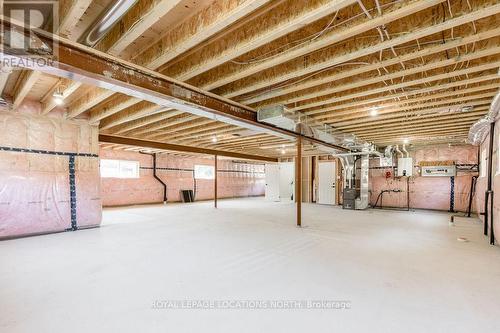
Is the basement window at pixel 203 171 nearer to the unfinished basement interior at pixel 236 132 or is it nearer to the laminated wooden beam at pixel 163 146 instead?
the laminated wooden beam at pixel 163 146

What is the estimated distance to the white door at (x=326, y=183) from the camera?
393 inches

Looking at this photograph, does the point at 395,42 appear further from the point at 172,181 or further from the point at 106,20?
the point at 172,181

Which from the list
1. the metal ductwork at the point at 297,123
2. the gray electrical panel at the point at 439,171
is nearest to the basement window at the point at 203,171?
the metal ductwork at the point at 297,123

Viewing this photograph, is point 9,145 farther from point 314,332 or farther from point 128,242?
point 314,332

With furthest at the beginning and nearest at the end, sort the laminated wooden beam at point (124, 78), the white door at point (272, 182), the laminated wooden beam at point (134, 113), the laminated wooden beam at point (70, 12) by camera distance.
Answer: the white door at point (272, 182), the laminated wooden beam at point (134, 113), the laminated wooden beam at point (124, 78), the laminated wooden beam at point (70, 12)

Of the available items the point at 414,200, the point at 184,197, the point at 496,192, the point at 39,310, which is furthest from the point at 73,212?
the point at 414,200

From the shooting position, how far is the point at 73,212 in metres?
4.92

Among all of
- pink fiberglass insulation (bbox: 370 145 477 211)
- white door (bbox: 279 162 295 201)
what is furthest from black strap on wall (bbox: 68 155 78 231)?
pink fiberglass insulation (bbox: 370 145 477 211)

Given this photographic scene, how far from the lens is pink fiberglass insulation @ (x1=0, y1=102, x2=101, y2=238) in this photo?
4.23 meters

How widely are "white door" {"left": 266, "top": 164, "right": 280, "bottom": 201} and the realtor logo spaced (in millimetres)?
9883

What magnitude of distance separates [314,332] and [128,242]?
3.31 meters

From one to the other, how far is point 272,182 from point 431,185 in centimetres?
608

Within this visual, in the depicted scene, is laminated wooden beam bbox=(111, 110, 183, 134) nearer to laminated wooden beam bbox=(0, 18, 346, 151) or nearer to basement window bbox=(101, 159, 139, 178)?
laminated wooden beam bbox=(0, 18, 346, 151)

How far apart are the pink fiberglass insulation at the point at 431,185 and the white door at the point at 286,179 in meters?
3.85
